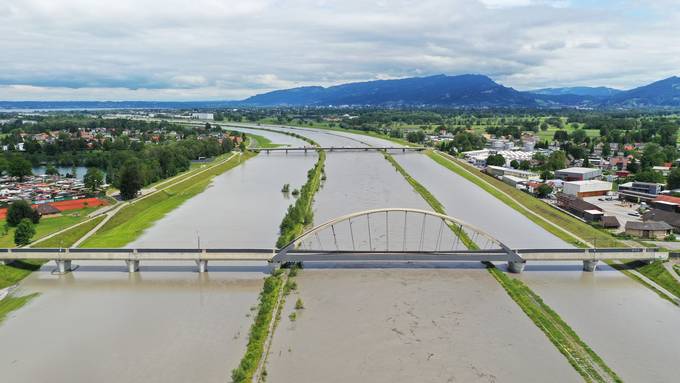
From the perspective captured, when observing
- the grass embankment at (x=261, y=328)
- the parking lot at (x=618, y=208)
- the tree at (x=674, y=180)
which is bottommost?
the grass embankment at (x=261, y=328)

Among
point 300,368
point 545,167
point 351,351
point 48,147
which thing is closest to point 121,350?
point 300,368

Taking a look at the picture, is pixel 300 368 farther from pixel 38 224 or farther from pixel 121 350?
pixel 38 224

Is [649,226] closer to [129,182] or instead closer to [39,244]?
[39,244]

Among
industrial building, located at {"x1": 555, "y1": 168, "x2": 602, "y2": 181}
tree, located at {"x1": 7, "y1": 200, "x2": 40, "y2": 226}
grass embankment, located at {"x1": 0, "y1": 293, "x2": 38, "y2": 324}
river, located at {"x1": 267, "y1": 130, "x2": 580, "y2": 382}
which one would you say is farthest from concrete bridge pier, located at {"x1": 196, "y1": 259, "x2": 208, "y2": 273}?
industrial building, located at {"x1": 555, "y1": 168, "x2": 602, "y2": 181}

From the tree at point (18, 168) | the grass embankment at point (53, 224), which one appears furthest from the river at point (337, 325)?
the tree at point (18, 168)

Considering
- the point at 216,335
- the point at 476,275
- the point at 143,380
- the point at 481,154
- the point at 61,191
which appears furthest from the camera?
the point at 481,154

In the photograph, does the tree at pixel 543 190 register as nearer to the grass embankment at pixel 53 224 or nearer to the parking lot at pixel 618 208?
the parking lot at pixel 618 208
